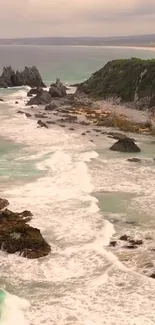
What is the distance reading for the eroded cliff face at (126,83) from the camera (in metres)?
75.4

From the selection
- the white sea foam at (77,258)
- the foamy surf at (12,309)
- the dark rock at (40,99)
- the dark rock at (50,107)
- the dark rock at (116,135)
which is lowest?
the foamy surf at (12,309)

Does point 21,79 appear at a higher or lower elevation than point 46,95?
higher

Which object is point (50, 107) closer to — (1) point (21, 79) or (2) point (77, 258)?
(1) point (21, 79)

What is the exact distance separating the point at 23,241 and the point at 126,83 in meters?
60.8

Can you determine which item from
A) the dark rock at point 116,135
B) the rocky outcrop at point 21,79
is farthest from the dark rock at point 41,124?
the rocky outcrop at point 21,79

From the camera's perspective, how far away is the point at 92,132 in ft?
186

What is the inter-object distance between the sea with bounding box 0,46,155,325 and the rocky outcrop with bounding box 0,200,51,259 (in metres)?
0.42

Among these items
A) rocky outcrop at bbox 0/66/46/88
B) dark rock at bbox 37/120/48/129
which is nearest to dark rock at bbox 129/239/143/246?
dark rock at bbox 37/120/48/129

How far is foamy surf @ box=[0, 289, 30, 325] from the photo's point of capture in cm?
1838

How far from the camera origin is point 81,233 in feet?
86.7

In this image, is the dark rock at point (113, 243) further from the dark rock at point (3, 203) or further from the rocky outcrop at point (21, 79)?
the rocky outcrop at point (21, 79)

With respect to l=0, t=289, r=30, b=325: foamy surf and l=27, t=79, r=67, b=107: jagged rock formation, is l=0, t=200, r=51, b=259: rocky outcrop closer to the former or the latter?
l=0, t=289, r=30, b=325: foamy surf

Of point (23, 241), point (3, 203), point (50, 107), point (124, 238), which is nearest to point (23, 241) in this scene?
point (23, 241)

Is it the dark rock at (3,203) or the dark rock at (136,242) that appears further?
the dark rock at (3,203)
